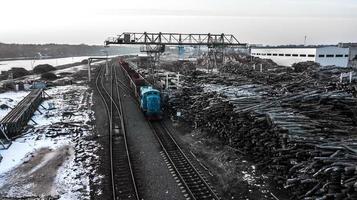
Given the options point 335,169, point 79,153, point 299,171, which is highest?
point 335,169

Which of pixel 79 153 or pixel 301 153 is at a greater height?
pixel 301 153

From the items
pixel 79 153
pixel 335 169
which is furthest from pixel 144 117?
pixel 335 169

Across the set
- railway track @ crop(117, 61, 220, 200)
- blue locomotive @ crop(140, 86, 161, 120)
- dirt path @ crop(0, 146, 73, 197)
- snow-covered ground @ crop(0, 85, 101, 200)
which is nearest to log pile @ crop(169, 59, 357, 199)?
A: blue locomotive @ crop(140, 86, 161, 120)

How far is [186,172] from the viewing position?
15164 mm

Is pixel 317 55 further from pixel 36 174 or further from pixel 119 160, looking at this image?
pixel 36 174

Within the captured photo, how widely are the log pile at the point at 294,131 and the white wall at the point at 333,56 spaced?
115 feet

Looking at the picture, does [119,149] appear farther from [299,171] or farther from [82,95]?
[82,95]

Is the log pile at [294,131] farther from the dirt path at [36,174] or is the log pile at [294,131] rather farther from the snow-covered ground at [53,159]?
the dirt path at [36,174]

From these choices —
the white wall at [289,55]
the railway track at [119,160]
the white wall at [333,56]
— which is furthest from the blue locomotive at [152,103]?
the white wall at [289,55]

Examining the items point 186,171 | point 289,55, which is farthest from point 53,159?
point 289,55

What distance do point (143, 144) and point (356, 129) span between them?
1201 cm

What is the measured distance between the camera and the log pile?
1101 centimetres

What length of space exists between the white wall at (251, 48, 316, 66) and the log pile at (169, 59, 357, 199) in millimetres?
38924

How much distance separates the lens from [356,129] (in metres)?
15.3
